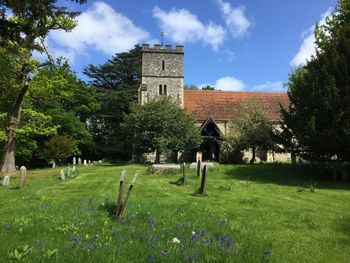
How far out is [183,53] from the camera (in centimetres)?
4769

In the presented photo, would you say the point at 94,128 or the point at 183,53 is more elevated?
the point at 183,53

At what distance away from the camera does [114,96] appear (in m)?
55.5

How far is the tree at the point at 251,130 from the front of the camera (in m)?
35.1

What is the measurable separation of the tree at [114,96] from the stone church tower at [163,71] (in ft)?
18.7

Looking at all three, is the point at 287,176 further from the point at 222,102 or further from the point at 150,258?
the point at 222,102

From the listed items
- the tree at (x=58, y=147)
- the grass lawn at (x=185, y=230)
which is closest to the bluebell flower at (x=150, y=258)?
the grass lawn at (x=185, y=230)

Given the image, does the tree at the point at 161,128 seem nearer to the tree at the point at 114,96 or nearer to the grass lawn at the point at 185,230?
the tree at the point at 114,96

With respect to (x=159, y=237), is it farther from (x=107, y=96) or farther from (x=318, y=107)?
(x=107, y=96)

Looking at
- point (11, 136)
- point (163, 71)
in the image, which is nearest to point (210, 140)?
point (163, 71)

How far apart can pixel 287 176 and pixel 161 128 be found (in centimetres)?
1441

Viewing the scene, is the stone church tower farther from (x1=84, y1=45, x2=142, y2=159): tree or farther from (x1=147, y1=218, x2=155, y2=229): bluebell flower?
(x1=147, y1=218, x2=155, y2=229): bluebell flower

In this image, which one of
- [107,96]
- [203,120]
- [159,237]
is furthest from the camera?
[107,96]

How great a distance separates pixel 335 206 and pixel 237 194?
3.79 meters

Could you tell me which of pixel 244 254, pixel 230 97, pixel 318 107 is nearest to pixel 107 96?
pixel 230 97
